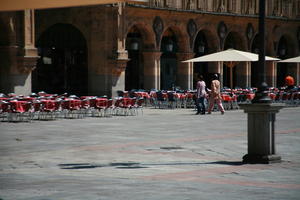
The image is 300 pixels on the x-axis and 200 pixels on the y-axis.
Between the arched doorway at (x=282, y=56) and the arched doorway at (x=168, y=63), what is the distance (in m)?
10.4

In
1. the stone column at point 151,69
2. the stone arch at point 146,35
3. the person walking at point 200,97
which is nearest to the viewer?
the person walking at point 200,97

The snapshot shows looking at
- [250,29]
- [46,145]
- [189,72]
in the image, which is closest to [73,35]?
[189,72]

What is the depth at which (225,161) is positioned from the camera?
14.0 m

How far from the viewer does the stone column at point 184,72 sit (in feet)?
138

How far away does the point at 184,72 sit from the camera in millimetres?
42344

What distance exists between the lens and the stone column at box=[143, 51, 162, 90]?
39.4 m

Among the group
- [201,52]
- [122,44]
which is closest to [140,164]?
[122,44]

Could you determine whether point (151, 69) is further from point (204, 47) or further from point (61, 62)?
point (204, 47)

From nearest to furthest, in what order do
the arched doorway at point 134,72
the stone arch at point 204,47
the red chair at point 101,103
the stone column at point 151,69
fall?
the red chair at point 101,103 → the stone column at point 151,69 → the arched doorway at point 134,72 → the stone arch at point 204,47

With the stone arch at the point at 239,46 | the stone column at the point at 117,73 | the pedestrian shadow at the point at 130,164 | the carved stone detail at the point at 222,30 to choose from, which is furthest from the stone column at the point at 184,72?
the pedestrian shadow at the point at 130,164

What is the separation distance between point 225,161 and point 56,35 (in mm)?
24453

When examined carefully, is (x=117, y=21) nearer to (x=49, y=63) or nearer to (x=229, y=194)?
(x=49, y=63)

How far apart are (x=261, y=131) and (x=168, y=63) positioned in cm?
2991

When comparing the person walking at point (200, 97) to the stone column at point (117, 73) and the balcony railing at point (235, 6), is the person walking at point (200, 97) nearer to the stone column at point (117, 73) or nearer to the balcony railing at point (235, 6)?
the stone column at point (117, 73)
